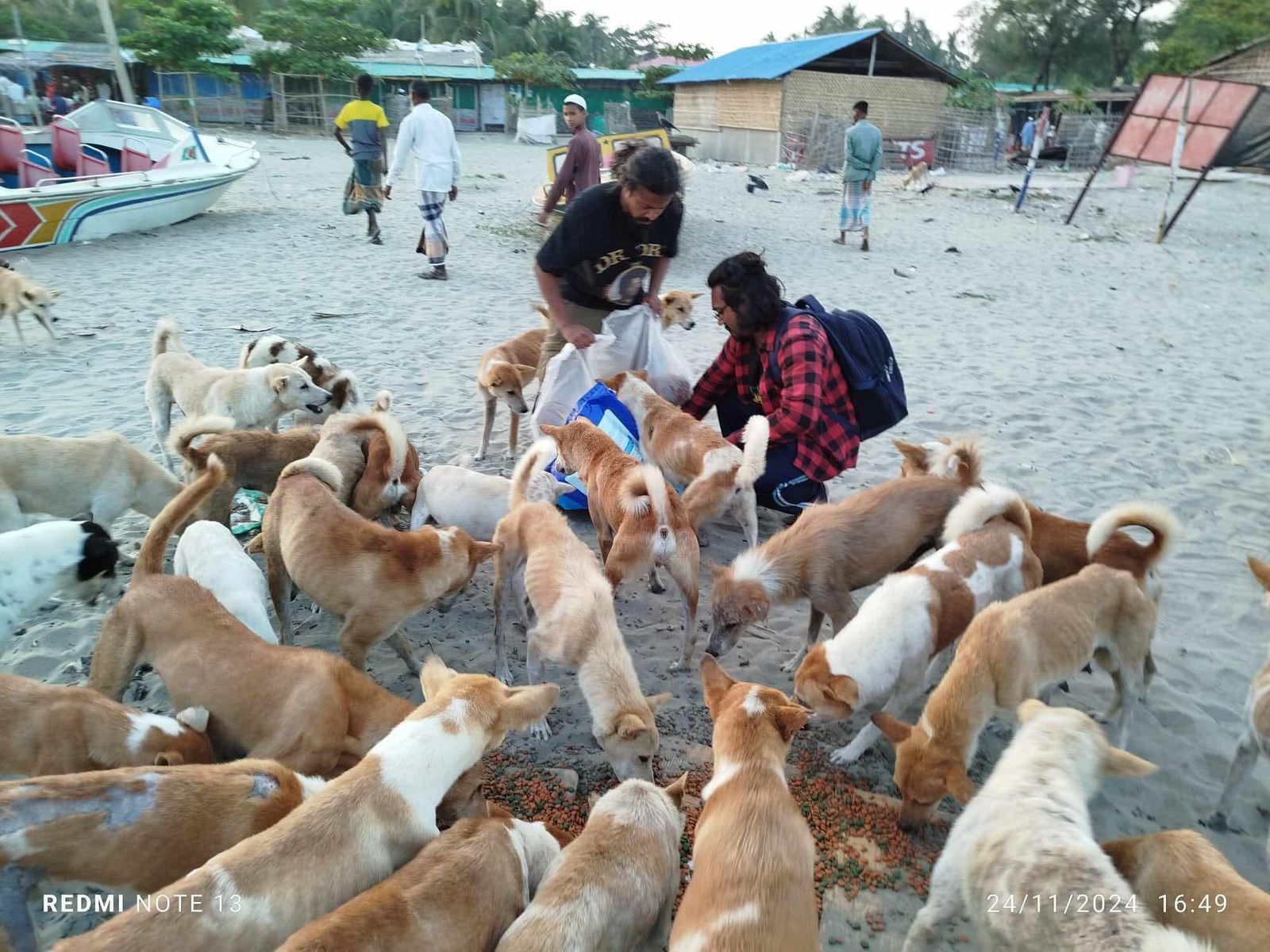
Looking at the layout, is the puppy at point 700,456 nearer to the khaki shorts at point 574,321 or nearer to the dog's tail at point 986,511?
the khaki shorts at point 574,321

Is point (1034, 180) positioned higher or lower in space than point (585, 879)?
higher

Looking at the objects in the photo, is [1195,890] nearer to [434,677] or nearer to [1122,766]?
[1122,766]

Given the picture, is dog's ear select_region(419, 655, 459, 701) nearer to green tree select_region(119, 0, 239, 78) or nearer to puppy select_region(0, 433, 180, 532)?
puppy select_region(0, 433, 180, 532)

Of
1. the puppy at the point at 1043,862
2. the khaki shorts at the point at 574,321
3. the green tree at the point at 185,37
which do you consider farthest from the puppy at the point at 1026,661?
the green tree at the point at 185,37

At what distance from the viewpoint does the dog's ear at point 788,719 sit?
246 centimetres

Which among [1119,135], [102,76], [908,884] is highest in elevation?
[102,76]

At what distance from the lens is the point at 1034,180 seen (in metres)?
25.6

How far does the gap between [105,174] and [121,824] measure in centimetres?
1511

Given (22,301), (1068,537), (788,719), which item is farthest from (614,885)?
(22,301)

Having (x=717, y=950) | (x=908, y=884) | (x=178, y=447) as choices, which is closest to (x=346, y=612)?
(x=178, y=447)

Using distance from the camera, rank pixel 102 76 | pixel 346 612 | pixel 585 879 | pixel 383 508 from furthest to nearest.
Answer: pixel 102 76
pixel 383 508
pixel 346 612
pixel 585 879

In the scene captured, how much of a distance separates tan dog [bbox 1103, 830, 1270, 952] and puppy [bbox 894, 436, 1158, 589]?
1404mm

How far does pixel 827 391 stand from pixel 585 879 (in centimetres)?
315

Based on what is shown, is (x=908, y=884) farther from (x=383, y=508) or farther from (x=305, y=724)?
(x=383, y=508)
